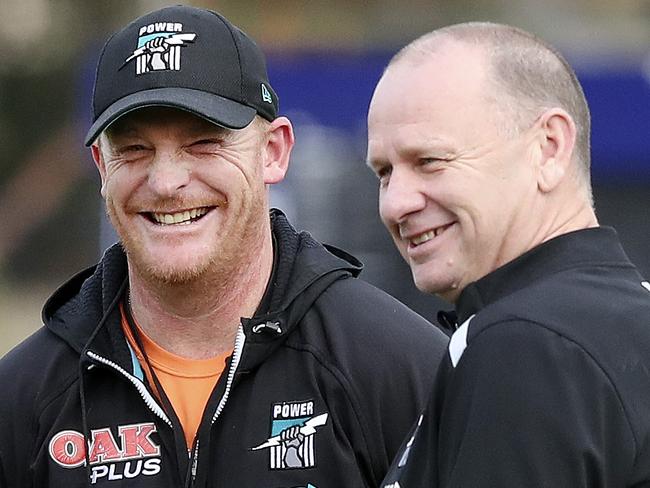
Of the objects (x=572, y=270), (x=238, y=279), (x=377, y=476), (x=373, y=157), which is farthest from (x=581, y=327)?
(x=238, y=279)

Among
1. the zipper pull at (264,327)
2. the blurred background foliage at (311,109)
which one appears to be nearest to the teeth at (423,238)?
the zipper pull at (264,327)

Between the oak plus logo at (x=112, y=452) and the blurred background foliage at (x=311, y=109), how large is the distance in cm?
642

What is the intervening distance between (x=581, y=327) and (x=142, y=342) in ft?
4.50

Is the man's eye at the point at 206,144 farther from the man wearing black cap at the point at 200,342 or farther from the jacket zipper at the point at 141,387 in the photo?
the jacket zipper at the point at 141,387

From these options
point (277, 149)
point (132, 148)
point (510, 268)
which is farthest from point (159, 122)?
point (510, 268)

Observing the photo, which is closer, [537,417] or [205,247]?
[537,417]

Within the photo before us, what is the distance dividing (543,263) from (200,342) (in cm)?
113

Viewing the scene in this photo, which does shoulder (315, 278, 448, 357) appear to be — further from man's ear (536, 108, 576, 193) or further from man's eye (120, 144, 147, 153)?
man's ear (536, 108, 576, 193)

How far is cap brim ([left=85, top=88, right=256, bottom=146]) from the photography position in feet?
9.42

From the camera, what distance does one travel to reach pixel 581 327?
1.97 metres

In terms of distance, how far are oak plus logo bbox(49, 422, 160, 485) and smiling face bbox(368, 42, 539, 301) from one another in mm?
920

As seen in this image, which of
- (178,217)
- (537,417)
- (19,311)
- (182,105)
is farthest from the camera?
(19,311)

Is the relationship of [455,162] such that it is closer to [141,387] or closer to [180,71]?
[180,71]

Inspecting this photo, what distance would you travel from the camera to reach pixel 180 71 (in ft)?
9.66
